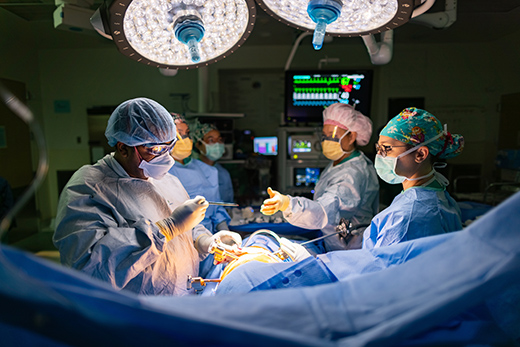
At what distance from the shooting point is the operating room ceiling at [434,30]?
9.89ft

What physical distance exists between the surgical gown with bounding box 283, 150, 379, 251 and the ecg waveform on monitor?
106 centimetres

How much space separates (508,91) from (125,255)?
504cm

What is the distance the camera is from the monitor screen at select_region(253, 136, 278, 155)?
3.97 m

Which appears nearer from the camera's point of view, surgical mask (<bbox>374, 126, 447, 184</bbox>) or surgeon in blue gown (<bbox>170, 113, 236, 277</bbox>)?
surgical mask (<bbox>374, 126, 447, 184</bbox>)

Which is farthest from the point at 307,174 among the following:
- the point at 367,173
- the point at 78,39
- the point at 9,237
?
the point at 9,237

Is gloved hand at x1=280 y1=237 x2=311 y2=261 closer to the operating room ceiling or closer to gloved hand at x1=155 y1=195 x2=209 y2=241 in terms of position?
gloved hand at x1=155 y1=195 x2=209 y2=241

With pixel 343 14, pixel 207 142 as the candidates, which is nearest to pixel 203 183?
pixel 207 142

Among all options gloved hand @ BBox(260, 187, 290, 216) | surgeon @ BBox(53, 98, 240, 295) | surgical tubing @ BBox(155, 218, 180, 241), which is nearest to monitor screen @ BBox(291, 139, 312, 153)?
gloved hand @ BBox(260, 187, 290, 216)

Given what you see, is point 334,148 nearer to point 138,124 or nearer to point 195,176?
point 195,176

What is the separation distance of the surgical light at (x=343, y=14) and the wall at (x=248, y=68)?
10.7 feet

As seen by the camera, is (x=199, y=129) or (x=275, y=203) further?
(x=199, y=129)

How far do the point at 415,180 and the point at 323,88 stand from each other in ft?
6.71

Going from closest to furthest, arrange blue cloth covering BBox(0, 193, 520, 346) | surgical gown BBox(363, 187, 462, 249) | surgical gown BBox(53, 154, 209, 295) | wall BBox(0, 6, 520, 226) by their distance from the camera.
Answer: blue cloth covering BBox(0, 193, 520, 346) < surgical gown BBox(53, 154, 209, 295) < surgical gown BBox(363, 187, 462, 249) < wall BBox(0, 6, 520, 226)

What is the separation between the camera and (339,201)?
85.8 inches
